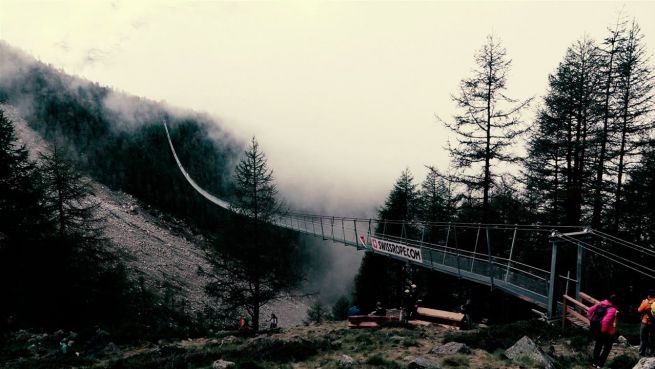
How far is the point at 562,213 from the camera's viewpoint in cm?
2225

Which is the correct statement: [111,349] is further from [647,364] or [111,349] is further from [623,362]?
[647,364]

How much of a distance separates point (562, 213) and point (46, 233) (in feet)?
93.4

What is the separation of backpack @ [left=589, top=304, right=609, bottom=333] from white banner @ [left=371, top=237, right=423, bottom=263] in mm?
8735

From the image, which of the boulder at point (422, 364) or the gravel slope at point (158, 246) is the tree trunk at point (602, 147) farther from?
the gravel slope at point (158, 246)

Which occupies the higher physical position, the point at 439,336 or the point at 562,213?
the point at 562,213

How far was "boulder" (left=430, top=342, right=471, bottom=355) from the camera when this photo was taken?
10930 mm

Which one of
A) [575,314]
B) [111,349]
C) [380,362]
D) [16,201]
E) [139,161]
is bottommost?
[111,349]

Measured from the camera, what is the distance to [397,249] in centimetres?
1972

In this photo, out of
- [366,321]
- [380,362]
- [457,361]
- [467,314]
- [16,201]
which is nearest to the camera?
[457,361]

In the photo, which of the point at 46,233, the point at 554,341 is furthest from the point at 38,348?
the point at 554,341

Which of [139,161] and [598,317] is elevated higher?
[139,161]

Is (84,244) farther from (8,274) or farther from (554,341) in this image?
(554,341)

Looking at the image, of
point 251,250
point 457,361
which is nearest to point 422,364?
point 457,361

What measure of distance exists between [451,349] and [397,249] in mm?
8708
